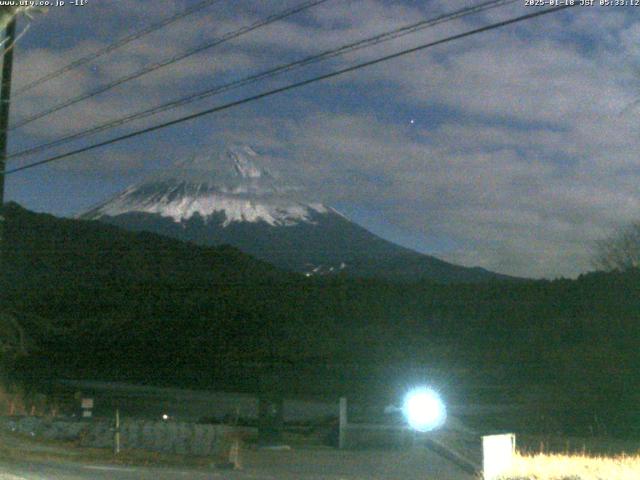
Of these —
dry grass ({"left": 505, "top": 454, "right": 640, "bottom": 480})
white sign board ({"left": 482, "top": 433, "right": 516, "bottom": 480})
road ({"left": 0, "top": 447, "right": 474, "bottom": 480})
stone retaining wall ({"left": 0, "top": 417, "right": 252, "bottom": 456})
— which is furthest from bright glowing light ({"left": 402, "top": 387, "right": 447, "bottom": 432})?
dry grass ({"left": 505, "top": 454, "right": 640, "bottom": 480})

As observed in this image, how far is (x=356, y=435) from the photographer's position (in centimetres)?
2711

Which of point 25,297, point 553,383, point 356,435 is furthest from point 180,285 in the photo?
point 356,435

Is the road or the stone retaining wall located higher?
the stone retaining wall

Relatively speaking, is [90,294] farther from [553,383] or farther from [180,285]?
[553,383]

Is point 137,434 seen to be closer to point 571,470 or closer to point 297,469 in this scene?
point 297,469

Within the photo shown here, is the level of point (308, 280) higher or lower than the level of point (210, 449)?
higher

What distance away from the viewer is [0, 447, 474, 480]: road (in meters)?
16.6

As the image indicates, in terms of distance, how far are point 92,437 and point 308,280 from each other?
53052mm

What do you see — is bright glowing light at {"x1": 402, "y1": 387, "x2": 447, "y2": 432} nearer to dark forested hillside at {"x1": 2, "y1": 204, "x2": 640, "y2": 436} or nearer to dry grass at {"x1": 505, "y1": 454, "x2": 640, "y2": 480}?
dark forested hillside at {"x1": 2, "y1": 204, "x2": 640, "y2": 436}

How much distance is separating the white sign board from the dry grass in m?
0.20

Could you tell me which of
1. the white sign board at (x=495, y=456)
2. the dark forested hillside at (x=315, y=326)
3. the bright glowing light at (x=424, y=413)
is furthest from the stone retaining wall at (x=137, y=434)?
the dark forested hillside at (x=315, y=326)

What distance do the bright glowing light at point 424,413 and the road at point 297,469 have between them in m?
2.85

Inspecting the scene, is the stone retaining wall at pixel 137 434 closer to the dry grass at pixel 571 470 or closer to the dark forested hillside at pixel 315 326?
the dry grass at pixel 571 470

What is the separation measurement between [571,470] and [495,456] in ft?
5.83
